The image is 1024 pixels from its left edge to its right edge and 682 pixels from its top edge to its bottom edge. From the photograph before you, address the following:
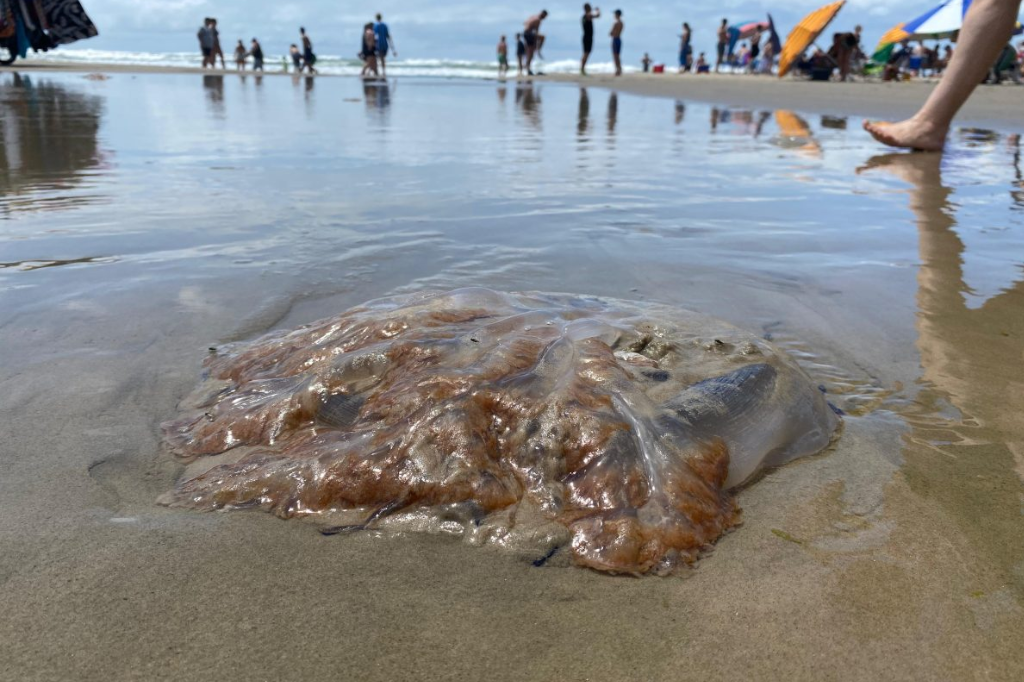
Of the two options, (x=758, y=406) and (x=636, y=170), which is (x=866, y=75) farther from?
(x=758, y=406)

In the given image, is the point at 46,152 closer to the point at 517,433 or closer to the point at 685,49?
the point at 517,433

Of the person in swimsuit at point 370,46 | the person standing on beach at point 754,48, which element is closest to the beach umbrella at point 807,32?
the person standing on beach at point 754,48

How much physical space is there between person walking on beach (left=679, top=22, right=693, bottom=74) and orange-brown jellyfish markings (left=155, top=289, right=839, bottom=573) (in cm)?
3669

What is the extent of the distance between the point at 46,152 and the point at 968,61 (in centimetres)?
719

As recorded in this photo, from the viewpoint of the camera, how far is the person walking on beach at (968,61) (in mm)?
4242

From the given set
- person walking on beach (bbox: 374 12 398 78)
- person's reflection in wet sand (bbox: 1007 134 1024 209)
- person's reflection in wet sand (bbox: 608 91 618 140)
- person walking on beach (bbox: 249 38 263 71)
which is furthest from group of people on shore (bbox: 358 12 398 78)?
person's reflection in wet sand (bbox: 1007 134 1024 209)

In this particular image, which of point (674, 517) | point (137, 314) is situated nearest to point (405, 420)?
point (674, 517)

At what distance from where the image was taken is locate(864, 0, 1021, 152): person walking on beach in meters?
4.24

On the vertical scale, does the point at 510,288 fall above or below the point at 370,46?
below

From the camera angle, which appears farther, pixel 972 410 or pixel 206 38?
pixel 206 38

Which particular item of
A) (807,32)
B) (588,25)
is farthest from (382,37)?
(807,32)

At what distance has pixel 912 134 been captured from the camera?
18.7ft

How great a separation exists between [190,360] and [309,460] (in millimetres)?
941

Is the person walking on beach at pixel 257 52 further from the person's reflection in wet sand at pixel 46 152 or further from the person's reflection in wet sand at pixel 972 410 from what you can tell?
the person's reflection in wet sand at pixel 972 410
